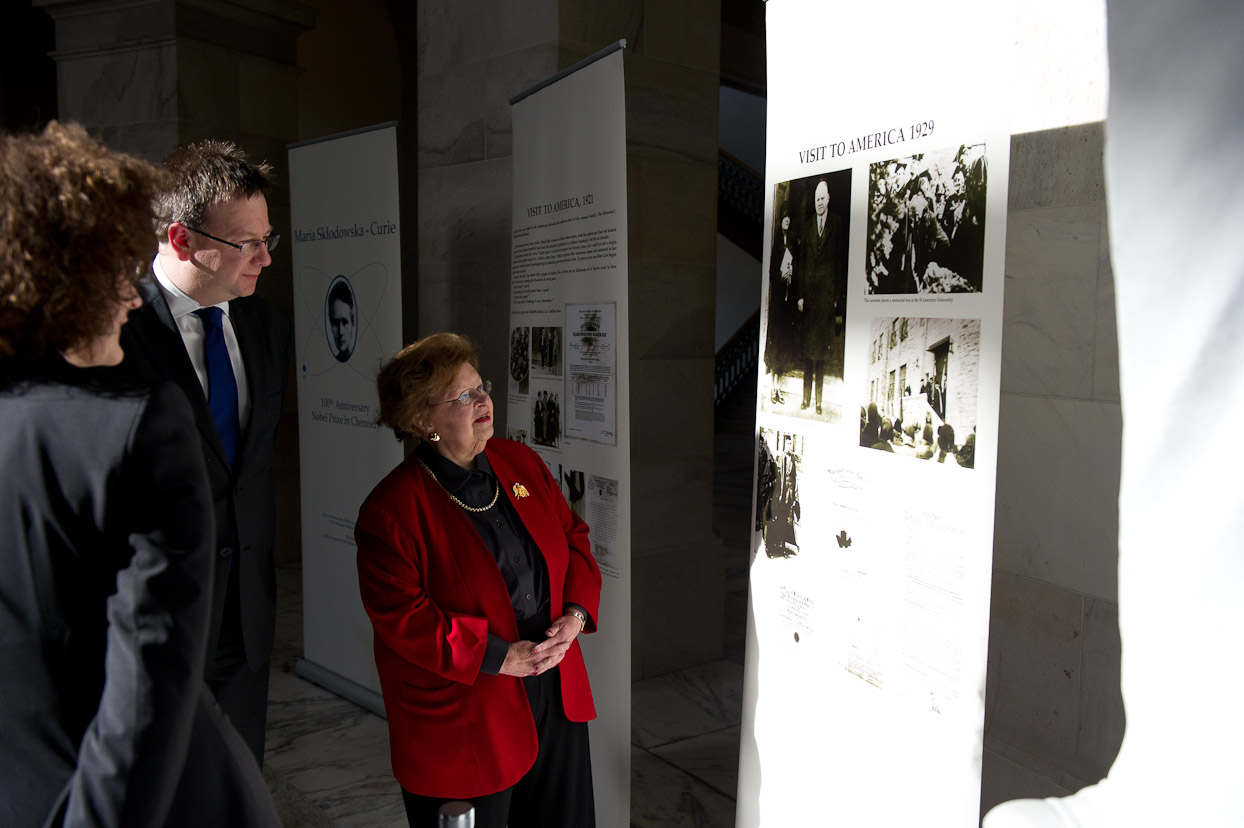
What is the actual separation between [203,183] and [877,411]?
1.70m

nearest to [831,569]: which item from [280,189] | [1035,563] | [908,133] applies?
[1035,563]

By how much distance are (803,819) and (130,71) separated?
20.6 feet

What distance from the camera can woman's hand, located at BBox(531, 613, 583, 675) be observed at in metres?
2.24

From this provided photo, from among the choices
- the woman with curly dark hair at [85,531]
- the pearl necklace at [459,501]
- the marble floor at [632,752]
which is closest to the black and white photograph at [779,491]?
the pearl necklace at [459,501]

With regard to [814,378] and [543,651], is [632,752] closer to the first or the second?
[543,651]

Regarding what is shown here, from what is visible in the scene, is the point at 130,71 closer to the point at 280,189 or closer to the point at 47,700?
the point at 280,189

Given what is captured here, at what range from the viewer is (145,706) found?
106 cm

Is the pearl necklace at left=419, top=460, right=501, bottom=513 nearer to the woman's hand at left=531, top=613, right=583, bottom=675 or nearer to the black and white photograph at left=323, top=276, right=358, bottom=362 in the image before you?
the woman's hand at left=531, top=613, right=583, bottom=675

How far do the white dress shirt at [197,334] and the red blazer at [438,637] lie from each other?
453mm

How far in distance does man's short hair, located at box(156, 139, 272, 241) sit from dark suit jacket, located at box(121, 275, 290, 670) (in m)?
0.18

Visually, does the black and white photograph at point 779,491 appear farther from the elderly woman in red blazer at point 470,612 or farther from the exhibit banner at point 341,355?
the exhibit banner at point 341,355

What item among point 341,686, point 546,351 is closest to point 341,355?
point 546,351

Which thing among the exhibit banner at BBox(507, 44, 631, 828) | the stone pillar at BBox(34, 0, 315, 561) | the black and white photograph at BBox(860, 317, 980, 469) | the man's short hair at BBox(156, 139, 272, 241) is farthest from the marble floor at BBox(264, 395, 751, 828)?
the stone pillar at BBox(34, 0, 315, 561)

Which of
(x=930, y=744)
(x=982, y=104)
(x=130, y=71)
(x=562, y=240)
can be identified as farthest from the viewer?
(x=130, y=71)
